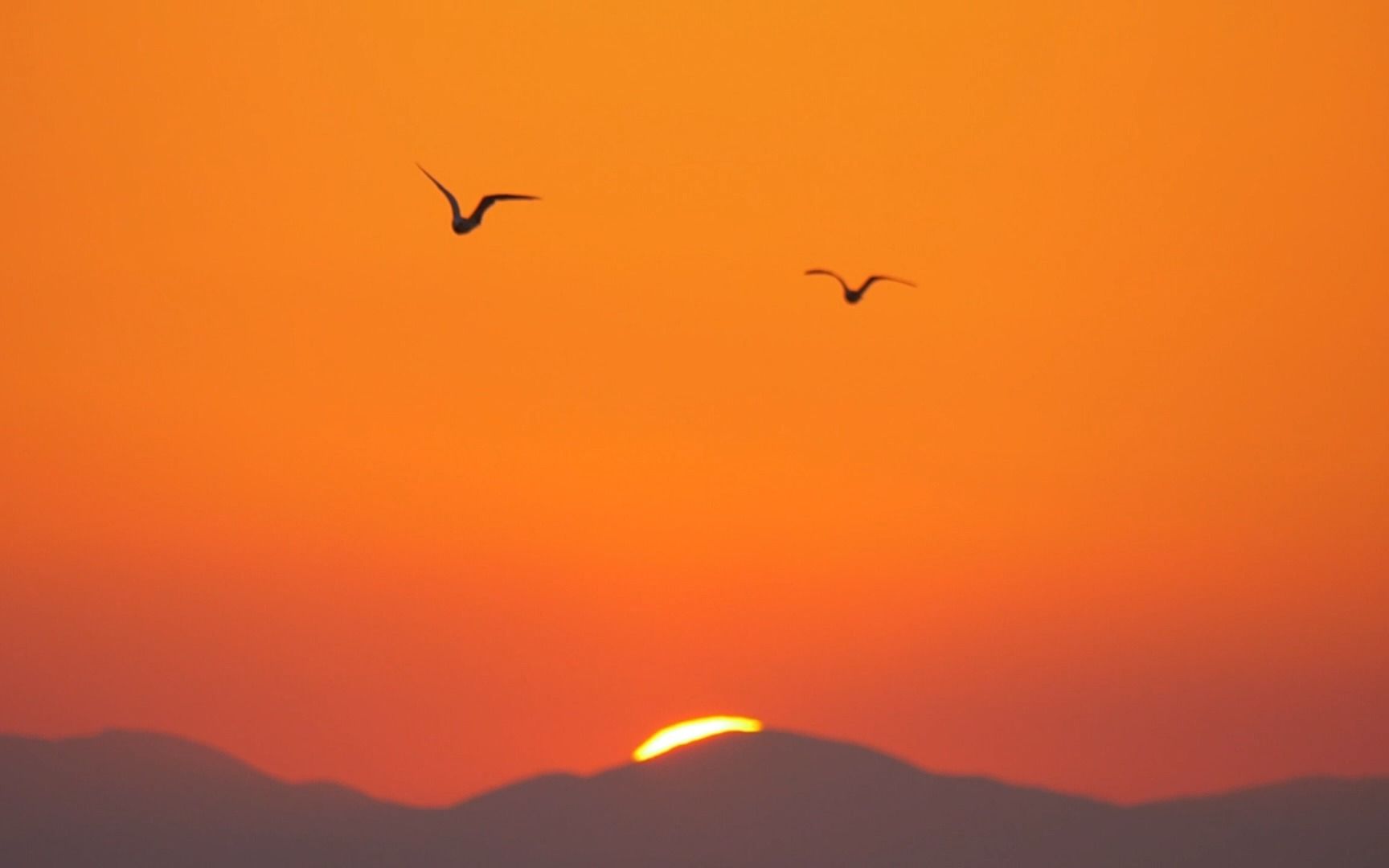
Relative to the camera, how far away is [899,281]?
81.8 meters

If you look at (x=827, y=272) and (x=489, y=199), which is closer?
(x=489, y=199)

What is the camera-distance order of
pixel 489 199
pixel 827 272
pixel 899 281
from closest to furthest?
pixel 489 199 < pixel 899 281 < pixel 827 272

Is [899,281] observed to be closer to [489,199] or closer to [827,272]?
[827,272]

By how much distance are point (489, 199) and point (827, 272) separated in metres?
19.7

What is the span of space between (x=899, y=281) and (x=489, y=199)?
17.0 metres

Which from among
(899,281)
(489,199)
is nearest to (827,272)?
(899,281)

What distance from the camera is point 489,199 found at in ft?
237

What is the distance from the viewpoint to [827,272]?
289 ft

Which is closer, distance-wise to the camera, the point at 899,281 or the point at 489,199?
the point at 489,199

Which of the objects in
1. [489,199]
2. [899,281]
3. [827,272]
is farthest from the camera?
[827,272]
